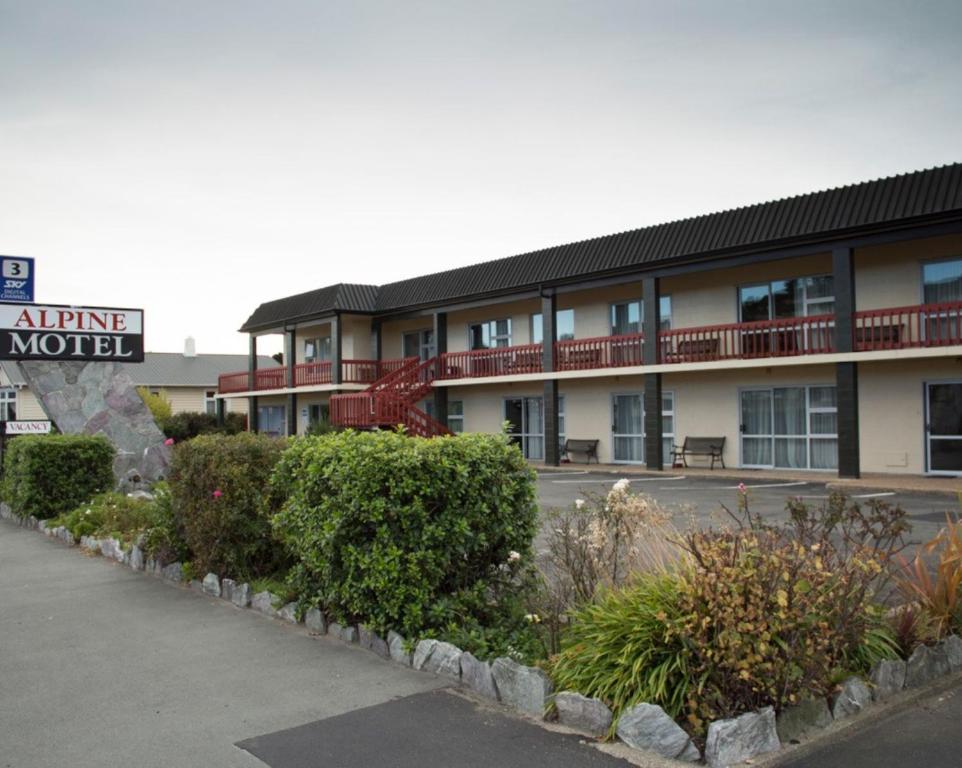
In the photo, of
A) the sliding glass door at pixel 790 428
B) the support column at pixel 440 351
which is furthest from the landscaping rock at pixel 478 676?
the support column at pixel 440 351

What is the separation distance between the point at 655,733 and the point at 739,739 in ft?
1.39

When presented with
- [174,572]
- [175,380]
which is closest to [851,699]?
[174,572]

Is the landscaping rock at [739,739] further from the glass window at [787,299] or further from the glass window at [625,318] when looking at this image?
the glass window at [625,318]

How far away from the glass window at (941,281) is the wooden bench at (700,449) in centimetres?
631

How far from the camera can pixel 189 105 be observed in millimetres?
13891

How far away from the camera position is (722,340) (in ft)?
75.1

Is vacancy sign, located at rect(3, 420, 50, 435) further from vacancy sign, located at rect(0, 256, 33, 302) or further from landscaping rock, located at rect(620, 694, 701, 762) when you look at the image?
landscaping rock, located at rect(620, 694, 701, 762)

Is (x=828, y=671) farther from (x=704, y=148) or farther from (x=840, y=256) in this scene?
(x=840, y=256)

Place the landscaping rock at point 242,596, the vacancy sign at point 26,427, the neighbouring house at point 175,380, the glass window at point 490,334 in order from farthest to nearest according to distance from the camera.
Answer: the neighbouring house at point 175,380 → the glass window at point 490,334 → the vacancy sign at point 26,427 → the landscaping rock at point 242,596

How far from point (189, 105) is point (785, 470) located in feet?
53.2

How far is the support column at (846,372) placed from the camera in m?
18.9

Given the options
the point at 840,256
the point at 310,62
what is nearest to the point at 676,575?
the point at 310,62

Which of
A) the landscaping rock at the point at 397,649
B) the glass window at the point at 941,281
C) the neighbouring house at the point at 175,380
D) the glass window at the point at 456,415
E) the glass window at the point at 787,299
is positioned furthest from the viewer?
the neighbouring house at the point at 175,380

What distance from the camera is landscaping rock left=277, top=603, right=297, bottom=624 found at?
737 centimetres
